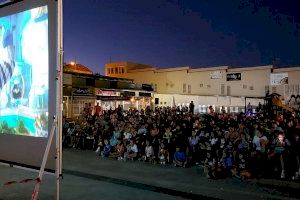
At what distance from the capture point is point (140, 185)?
10969 millimetres

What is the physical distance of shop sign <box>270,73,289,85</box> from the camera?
41759 mm

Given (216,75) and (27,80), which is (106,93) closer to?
(216,75)

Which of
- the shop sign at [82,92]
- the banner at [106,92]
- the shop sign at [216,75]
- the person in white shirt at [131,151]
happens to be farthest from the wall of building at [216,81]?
the person in white shirt at [131,151]

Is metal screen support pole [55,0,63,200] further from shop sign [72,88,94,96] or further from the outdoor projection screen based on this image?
shop sign [72,88,94,96]

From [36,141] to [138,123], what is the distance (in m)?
11.7

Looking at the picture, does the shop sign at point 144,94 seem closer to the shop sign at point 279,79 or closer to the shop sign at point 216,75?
the shop sign at point 216,75

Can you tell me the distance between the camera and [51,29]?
5715 millimetres

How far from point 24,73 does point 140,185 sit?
590cm

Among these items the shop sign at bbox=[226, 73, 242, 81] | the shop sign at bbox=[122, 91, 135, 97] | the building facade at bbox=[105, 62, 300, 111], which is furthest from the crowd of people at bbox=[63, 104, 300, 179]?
the shop sign at bbox=[226, 73, 242, 81]

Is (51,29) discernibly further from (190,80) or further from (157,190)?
(190,80)

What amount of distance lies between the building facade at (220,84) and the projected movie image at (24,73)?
35137mm

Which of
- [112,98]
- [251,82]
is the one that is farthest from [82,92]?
[251,82]

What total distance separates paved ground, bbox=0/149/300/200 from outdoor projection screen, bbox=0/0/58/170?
2844 mm

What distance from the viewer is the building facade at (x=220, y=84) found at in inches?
1670
